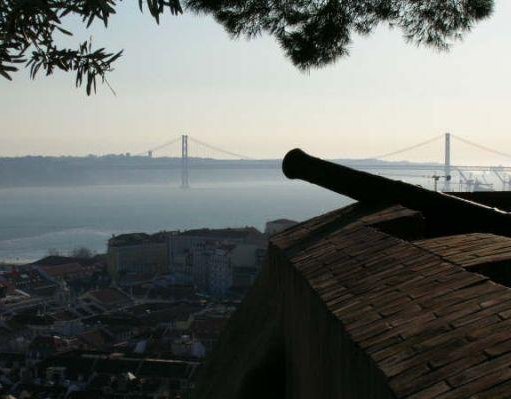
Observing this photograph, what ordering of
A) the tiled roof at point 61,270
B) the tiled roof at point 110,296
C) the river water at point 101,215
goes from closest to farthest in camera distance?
the tiled roof at point 110,296, the tiled roof at point 61,270, the river water at point 101,215

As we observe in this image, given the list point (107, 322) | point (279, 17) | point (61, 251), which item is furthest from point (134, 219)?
point (279, 17)

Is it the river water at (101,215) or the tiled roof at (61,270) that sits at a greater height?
the tiled roof at (61,270)

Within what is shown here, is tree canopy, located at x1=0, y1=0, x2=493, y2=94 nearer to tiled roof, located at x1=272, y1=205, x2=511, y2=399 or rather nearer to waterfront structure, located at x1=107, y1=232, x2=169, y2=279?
tiled roof, located at x1=272, y1=205, x2=511, y2=399

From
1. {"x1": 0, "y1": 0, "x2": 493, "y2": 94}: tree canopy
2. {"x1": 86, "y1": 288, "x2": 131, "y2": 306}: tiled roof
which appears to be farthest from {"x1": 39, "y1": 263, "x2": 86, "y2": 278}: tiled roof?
{"x1": 0, "y1": 0, "x2": 493, "y2": 94}: tree canopy

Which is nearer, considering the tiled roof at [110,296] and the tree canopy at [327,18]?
the tree canopy at [327,18]

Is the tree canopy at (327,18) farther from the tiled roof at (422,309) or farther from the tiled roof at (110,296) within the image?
the tiled roof at (110,296)

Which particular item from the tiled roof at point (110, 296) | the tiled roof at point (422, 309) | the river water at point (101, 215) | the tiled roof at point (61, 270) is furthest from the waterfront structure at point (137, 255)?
the tiled roof at point (422, 309)

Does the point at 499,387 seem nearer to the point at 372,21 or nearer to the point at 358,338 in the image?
the point at 358,338
